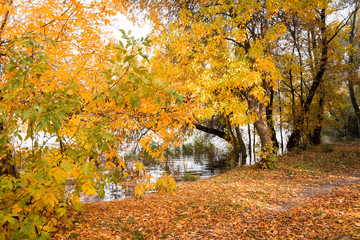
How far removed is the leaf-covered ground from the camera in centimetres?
405

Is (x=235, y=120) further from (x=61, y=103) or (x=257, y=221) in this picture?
(x=61, y=103)

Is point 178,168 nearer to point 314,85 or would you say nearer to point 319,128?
point 314,85

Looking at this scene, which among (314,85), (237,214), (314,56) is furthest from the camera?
(314,56)

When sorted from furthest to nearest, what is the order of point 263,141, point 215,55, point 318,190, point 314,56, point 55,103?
1. point 314,56
2. point 263,141
3. point 215,55
4. point 318,190
5. point 55,103

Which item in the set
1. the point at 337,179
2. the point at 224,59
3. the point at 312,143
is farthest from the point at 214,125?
the point at 337,179

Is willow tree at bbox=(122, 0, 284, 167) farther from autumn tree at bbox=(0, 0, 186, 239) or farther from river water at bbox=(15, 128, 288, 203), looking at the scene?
autumn tree at bbox=(0, 0, 186, 239)

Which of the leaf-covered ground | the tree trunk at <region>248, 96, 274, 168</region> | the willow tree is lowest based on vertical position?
the leaf-covered ground

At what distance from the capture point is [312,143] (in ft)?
60.3

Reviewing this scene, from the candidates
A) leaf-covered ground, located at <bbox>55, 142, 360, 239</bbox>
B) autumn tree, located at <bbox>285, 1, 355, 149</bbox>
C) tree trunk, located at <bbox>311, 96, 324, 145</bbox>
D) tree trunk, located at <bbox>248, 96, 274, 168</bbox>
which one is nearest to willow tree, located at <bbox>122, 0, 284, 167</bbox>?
tree trunk, located at <bbox>248, 96, 274, 168</bbox>

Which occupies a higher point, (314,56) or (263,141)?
(314,56)

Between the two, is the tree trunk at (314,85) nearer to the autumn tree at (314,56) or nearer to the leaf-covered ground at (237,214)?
the autumn tree at (314,56)

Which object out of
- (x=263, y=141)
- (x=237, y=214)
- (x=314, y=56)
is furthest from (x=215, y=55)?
(x=314, y=56)

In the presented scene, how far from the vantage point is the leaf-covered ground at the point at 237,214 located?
4.05 meters

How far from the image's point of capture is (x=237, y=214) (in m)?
5.14
